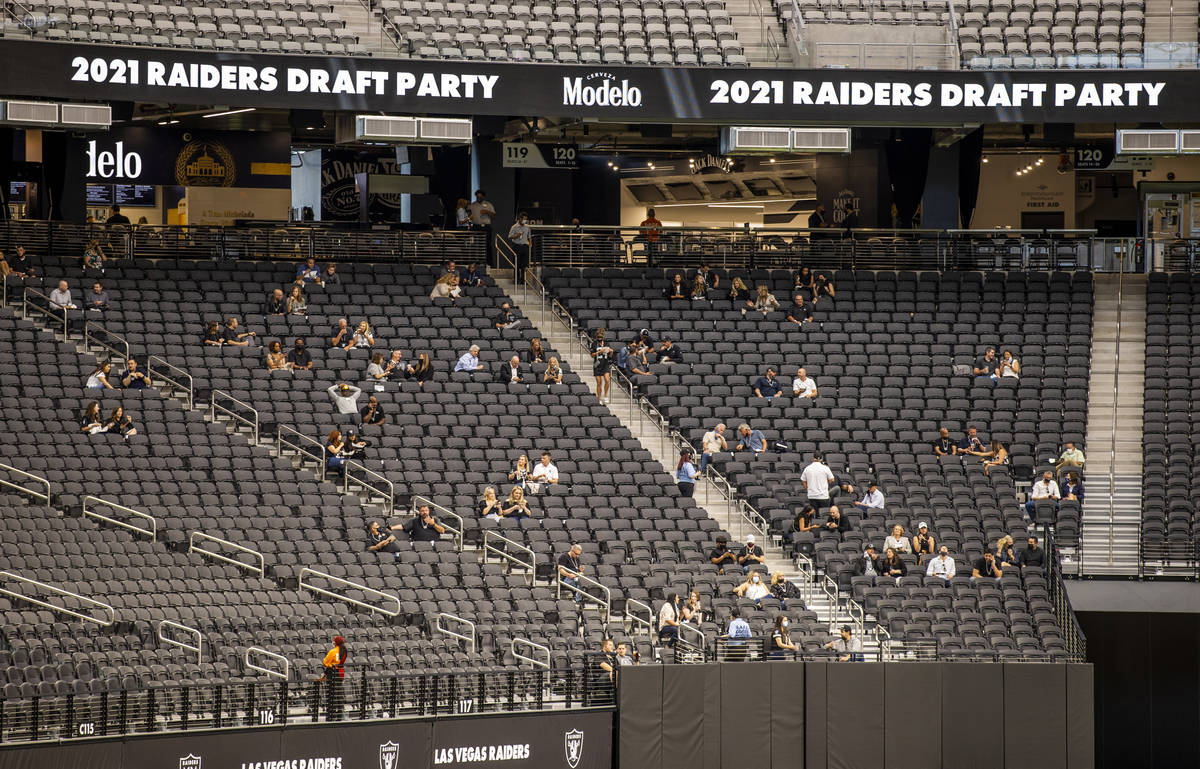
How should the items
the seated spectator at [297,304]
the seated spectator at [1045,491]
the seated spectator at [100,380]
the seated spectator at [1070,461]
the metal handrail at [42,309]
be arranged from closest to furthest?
the seated spectator at [100,380]
the seated spectator at [1045,491]
the seated spectator at [1070,461]
the metal handrail at [42,309]
the seated spectator at [297,304]

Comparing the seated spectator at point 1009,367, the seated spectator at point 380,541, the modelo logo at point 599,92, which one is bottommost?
the seated spectator at point 380,541

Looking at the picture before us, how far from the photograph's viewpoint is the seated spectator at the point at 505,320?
28.5 meters

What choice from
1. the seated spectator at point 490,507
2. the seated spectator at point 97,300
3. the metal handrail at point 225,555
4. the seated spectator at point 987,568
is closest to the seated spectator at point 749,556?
the seated spectator at point 987,568

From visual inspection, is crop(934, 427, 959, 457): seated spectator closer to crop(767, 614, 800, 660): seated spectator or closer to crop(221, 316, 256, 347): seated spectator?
crop(767, 614, 800, 660): seated spectator

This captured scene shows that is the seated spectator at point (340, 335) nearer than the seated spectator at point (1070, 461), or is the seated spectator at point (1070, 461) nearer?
the seated spectator at point (1070, 461)

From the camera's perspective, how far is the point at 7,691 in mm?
17375

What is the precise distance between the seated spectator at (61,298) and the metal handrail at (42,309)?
1.8 inches

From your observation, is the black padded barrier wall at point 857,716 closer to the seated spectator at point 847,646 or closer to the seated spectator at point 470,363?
the seated spectator at point 847,646

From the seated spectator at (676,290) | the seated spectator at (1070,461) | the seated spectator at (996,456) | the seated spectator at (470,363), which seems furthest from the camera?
the seated spectator at (676,290)

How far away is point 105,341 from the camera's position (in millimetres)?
26406

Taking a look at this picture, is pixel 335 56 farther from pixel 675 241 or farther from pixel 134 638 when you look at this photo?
pixel 134 638

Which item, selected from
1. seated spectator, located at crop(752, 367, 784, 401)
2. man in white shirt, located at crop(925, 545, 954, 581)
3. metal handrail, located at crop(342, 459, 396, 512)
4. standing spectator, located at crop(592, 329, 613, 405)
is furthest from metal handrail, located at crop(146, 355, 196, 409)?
man in white shirt, located at crop(925, 545, 954, 581)

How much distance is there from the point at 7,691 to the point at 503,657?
5.64m

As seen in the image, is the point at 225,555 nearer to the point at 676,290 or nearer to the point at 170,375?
the point at 170,375
